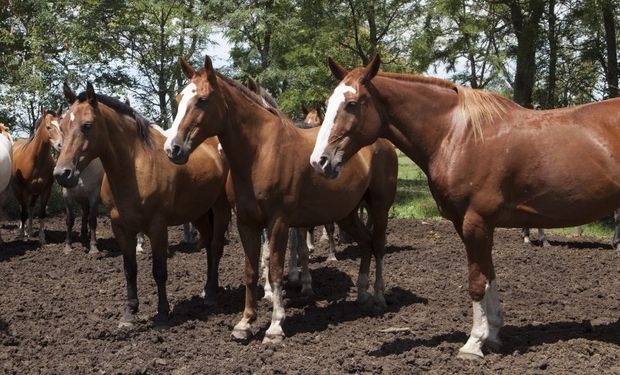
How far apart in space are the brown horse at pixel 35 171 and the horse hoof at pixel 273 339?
24.0 feet

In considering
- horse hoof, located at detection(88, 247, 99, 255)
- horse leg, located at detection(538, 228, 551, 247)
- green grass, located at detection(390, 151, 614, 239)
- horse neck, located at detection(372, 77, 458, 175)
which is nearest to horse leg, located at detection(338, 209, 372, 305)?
horse neck, located at detection(372, 77, 458, 175)

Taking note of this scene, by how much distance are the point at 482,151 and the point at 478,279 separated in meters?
0.96

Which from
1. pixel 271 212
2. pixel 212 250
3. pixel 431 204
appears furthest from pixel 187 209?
pixel 431 204

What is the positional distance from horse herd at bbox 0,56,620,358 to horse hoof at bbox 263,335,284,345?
0.01 meters

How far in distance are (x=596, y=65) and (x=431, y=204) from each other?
6.44 m

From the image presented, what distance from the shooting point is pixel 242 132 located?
19.1 ft

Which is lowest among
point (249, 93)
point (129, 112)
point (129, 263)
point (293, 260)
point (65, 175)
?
point (293, 260)

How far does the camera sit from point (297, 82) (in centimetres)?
1973

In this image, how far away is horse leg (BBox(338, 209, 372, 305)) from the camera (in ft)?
23.1

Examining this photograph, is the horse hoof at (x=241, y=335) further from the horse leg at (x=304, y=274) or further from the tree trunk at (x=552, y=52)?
the tree trunk at (x=552, y=52)

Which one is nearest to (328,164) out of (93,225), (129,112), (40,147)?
(129,112)

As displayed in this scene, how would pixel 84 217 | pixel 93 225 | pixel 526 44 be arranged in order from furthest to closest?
pixel 526 44 → pixel 84 217 → pixel 93 225

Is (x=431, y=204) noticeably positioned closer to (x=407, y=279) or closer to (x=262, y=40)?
(x=262, y=40)

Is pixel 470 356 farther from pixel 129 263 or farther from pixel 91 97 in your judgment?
pixel 91 97
